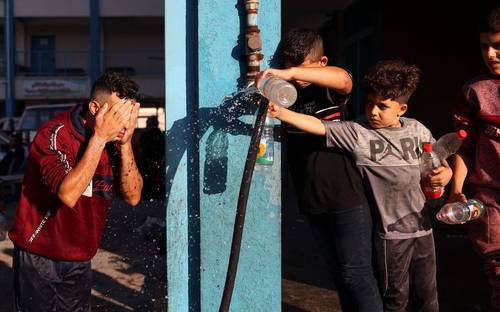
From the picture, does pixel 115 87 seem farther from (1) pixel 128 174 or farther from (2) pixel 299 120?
(2) pixel 299 120

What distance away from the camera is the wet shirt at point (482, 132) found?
2.83 meters

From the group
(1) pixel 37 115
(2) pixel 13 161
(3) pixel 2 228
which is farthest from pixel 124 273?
(1) pixel 37 115

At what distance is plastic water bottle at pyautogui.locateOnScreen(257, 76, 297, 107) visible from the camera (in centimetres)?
232

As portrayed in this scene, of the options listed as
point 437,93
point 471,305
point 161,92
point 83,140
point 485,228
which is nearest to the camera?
point 83,140

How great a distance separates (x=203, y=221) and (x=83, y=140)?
763mm

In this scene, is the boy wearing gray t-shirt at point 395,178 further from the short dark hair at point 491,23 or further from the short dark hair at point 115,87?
the short dark hair at point 115,87

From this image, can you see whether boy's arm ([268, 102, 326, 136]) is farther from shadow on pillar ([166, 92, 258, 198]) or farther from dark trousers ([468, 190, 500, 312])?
dark trousers ([468, 190, 500, 312])

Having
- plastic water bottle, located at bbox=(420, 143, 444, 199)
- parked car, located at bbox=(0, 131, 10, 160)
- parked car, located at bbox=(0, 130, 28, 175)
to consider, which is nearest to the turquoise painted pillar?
plastic water bottle, located at bbox=(420, 143, 444, 199)

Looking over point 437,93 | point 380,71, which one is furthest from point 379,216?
point 437,93

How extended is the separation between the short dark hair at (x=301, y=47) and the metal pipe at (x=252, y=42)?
0.14 meters

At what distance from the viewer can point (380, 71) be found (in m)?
2.87

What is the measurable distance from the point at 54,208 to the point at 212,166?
828mm

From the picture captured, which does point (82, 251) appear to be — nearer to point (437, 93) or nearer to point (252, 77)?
point (252, 77)

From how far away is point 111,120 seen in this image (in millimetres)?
2488
